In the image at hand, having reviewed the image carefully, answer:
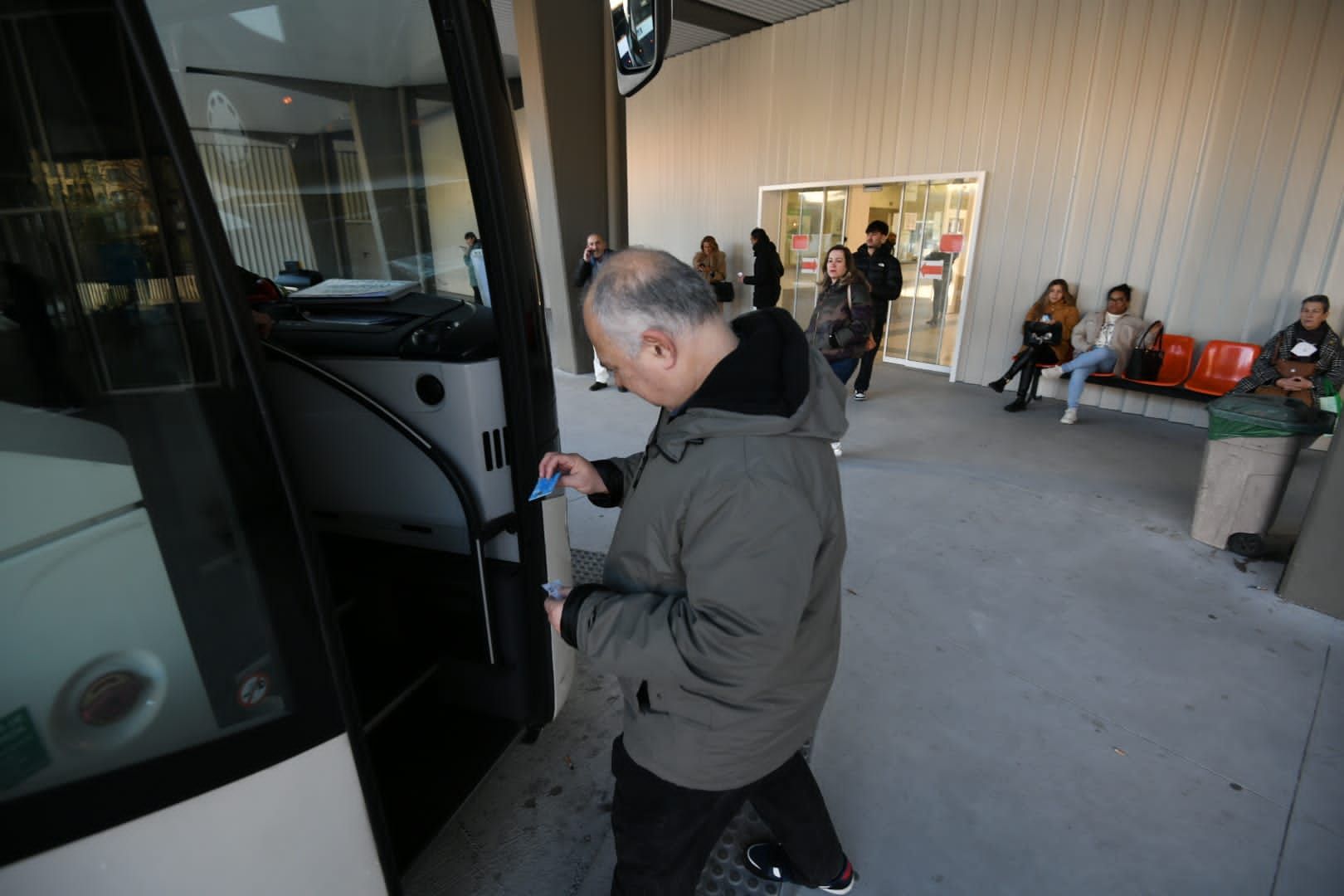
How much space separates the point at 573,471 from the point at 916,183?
24.1 feet

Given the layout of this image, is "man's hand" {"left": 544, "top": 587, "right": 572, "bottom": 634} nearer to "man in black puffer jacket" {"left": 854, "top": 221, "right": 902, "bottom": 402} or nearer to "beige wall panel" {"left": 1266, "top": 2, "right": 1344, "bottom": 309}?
"man in black puffer jacket" {"left": 854, "top": 221, "right": 902, "bottom": 402}

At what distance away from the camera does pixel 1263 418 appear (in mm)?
3295

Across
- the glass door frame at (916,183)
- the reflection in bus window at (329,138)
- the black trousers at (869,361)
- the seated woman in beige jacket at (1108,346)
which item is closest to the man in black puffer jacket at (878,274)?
the black trousers at (869,361)

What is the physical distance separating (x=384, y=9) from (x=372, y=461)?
4.01 feet

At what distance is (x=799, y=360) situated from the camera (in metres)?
1.09

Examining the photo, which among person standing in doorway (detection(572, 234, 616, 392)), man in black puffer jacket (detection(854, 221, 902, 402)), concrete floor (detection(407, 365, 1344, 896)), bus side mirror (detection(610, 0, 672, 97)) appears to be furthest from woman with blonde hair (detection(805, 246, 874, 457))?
bus side mirror (detection(610, 0, 672, 97))

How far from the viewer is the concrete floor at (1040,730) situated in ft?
6.01

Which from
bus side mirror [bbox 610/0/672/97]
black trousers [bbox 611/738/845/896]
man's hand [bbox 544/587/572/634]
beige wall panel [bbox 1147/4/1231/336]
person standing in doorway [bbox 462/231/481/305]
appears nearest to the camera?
man's hand [bbox 544/587/572/634]

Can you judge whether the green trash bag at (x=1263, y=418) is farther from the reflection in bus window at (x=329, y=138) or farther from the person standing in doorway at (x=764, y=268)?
the person standing in doorway at (x=764, y=268)

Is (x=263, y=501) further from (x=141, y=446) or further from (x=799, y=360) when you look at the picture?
(x=799, y=360)

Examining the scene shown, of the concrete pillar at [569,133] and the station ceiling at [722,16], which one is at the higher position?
the station ceiling at [722,16]

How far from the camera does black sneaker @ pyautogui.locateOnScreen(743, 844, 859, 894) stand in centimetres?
168

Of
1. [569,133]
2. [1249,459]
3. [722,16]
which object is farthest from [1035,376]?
[722,16]

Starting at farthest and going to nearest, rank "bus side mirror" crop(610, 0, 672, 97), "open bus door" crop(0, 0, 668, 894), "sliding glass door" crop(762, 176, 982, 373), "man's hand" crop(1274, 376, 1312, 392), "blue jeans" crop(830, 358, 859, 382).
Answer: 1. "sliding glass door" crop(762, 176, 982, 373)
2. "blue jeans" crop(830, 358, 859, 382)
3. "man's hand" crop(1274, 376, 1312, 392)
4. "bus side mirror" crop(610, 0, 672, 97)
5. "open bus door" crop(0, 0, 668, 894)
